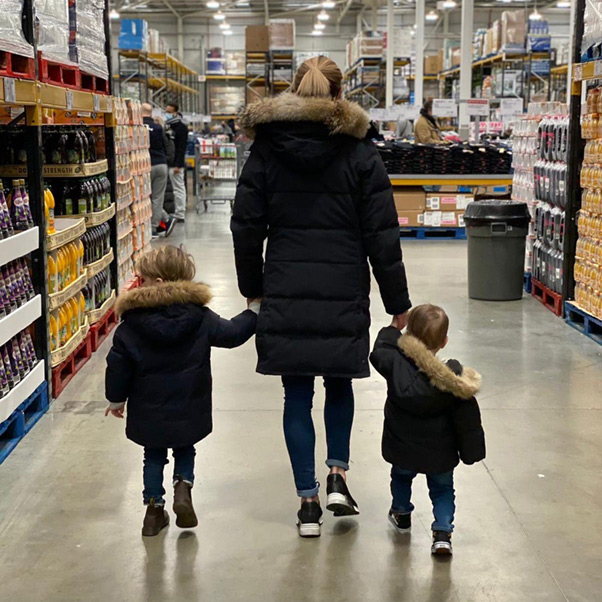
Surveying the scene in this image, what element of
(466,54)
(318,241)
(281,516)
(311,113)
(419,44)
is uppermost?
(419,44)

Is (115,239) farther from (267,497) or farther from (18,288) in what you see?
(267,497)

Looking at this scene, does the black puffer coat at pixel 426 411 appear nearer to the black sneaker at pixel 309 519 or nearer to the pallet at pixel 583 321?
the black sneaker at pixel 309 519

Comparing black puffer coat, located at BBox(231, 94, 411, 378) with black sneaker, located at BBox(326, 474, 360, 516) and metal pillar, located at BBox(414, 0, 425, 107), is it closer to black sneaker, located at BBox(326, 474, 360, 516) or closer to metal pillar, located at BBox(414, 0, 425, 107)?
black sneaker, located at BBox(326, 474, 360, 516)

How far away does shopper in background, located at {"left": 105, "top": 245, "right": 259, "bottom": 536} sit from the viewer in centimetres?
318

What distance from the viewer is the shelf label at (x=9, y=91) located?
4.15 metres

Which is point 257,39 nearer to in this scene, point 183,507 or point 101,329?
point 101,329

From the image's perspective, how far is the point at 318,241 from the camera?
10.7 ft

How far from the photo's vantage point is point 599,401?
5.17m

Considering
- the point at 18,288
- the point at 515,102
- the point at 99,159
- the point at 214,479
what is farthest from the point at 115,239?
the point at 515,102

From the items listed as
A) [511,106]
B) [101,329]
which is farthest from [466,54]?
[101,329]

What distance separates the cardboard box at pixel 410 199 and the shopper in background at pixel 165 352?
9.49 metres

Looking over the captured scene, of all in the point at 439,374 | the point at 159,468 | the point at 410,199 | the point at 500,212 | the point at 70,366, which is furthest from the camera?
the point at 410,199

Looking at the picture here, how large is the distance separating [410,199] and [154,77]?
454 inches

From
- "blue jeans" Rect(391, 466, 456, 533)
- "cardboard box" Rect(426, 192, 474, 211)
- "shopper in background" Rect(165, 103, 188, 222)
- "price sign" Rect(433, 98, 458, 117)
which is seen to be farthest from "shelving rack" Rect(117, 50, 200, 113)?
"blue jeans" Rect(391, 466, 456, 533)
